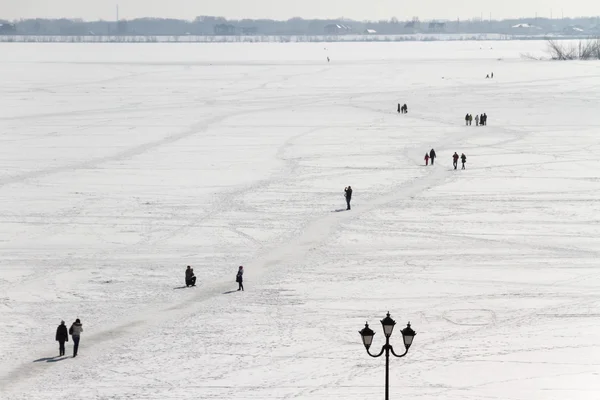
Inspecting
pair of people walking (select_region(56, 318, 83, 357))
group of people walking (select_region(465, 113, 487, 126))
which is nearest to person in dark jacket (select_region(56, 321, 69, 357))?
pair of people walking (select_region(56, 318, 83, 357))

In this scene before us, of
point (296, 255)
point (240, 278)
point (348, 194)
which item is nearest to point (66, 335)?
point (240, 278)

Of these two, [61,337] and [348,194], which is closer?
[61,337]

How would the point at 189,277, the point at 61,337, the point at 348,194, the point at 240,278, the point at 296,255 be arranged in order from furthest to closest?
the point at 348,194 → the point at 296,255 → the point at 189,277 → the point at 240,278 → the point at 61,337

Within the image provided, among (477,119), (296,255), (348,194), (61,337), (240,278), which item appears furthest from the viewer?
(477,119)

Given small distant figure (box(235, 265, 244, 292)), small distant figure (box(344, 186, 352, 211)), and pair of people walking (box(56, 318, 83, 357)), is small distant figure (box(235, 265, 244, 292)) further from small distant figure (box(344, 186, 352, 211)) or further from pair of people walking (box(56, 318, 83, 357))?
small distant figure (box(344, 186, 352, 211))

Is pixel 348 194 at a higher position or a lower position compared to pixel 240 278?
higher

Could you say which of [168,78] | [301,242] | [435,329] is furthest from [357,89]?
[435,329]

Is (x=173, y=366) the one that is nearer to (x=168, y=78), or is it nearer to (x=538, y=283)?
(x=538, y=283)

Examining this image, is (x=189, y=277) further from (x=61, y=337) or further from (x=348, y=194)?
(x=348, y=194)
